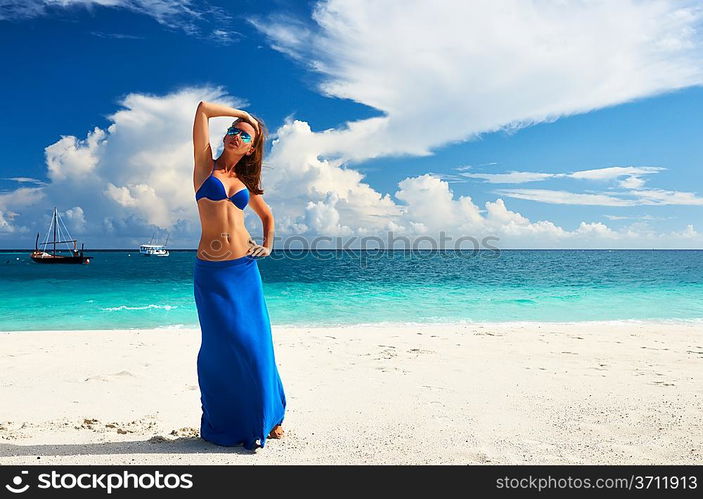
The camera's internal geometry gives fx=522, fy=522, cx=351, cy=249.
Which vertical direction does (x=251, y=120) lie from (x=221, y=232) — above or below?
above

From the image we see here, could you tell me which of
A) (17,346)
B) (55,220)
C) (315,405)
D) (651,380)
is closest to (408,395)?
(315,405)

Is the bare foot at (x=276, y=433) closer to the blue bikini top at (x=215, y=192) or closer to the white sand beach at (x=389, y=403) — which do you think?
the white sand beach at (x=389, y=403)

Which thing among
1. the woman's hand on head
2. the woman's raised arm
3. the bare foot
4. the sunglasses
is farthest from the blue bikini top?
the bare foot

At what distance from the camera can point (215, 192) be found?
14.0ft

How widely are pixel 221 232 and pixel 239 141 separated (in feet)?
2.59

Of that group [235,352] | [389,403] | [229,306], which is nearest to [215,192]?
[229,306]

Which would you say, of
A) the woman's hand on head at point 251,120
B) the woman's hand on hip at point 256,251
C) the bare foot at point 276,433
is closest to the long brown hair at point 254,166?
the woman's hand on head at point 251,120

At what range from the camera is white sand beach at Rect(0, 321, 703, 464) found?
166 inches

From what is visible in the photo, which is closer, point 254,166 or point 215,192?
point 215,192

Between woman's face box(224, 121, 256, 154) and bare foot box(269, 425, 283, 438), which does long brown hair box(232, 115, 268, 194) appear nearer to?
woman's face box(224, 121, 256, 154)

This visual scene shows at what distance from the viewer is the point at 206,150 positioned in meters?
4.34
